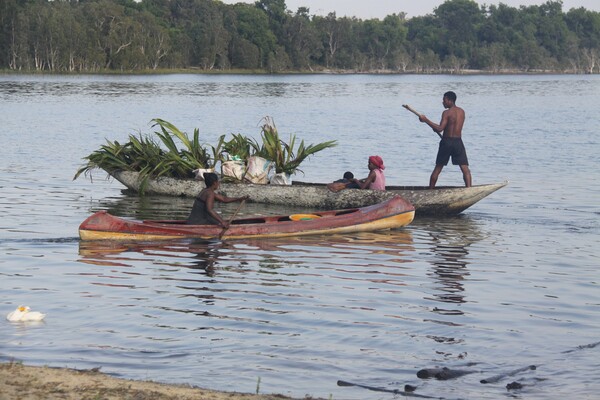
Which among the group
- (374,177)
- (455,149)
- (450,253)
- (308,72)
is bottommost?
(450,253)

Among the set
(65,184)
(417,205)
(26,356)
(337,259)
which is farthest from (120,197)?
(26,356)

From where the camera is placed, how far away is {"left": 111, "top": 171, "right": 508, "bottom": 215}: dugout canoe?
17984 millimetres

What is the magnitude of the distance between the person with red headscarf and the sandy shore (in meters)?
10.5

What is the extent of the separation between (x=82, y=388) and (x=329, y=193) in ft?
37.7

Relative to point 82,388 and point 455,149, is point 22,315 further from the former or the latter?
point 455,149

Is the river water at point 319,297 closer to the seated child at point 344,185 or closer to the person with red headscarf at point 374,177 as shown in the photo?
the person with red headscarf at point 374,177

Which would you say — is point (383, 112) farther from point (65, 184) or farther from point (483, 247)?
point (483, 247)

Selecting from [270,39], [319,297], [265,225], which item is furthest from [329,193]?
[270,39]

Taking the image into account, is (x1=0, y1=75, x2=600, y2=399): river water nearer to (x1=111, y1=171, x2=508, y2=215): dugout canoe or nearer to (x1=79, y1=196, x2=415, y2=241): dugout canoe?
(x1=79, y1=196, x2=415, y2=241): dugout canoe

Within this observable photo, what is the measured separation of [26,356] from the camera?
29.1 ft

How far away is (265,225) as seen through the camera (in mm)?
15367

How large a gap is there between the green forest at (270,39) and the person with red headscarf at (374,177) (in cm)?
9548

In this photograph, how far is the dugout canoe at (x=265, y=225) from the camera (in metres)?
14.8

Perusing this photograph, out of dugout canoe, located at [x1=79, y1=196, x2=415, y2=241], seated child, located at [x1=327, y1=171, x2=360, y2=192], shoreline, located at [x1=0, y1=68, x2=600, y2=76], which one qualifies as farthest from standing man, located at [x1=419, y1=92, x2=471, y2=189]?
shoreline, located at [x1=0, y1=68, x2=600, y2=76]
